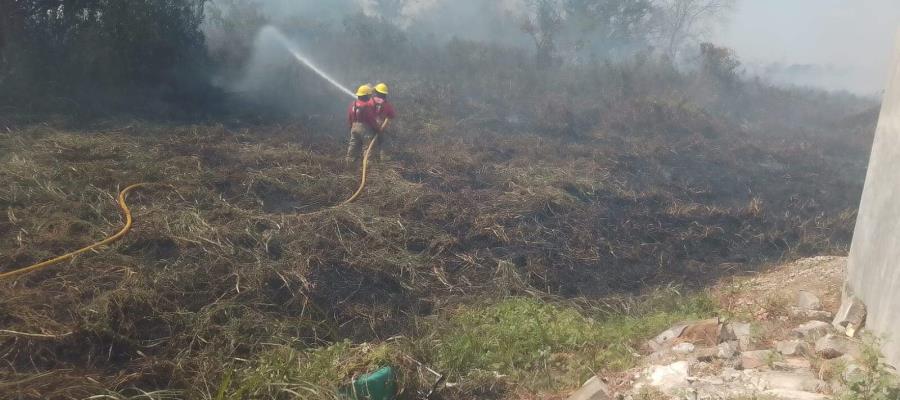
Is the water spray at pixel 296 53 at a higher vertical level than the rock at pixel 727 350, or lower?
higher

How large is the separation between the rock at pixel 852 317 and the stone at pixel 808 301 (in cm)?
40

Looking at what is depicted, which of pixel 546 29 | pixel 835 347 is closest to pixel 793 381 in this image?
pixel 835 347

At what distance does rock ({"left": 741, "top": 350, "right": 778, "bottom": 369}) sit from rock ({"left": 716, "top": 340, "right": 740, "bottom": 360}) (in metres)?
0.07

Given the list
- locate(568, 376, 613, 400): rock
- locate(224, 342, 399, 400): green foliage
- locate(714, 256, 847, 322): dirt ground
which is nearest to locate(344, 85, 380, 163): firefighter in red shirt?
locate(224, 342, 399, 400): green foliage

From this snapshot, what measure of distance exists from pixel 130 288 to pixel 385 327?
201 centimetres

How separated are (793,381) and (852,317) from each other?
1059mm

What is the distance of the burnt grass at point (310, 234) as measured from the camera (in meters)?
4.04

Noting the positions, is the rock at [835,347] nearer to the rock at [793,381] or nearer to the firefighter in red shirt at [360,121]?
the rock at [793,381]

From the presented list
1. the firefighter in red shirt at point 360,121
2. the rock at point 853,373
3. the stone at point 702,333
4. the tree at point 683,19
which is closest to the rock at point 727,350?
the stone at point 702,333

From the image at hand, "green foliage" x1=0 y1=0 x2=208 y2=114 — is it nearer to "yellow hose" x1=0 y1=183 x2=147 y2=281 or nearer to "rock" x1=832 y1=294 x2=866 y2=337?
"yellow hose" x1=0 y1=183 x2=147 y2=281

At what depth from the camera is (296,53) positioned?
15.8m

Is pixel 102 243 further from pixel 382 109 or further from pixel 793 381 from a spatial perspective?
pixel 793 381

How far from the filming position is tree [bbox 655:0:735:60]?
25.1 metres

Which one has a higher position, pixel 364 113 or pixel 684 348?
pixel 364 113
